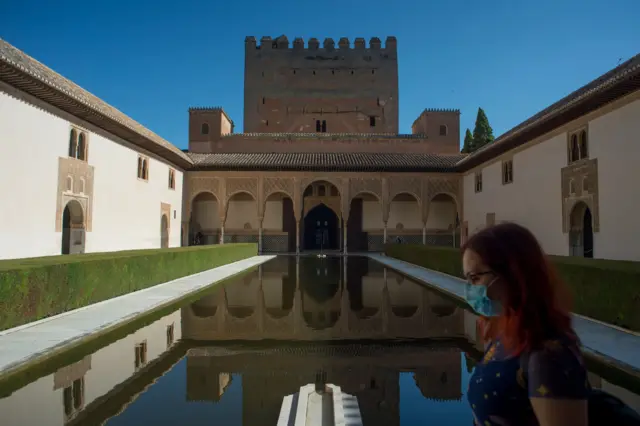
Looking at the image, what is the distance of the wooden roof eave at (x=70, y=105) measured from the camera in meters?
9.39

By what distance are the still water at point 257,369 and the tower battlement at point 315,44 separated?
29.4 m

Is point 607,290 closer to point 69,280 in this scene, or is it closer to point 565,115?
point 69,280

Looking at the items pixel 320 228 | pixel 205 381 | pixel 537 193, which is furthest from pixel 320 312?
pixel 320 228

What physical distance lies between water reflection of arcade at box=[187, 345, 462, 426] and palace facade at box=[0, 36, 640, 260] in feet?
5.07

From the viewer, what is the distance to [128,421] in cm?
311

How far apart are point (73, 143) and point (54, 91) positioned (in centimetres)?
207

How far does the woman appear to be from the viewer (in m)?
0.99

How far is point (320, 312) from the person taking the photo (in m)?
7.40

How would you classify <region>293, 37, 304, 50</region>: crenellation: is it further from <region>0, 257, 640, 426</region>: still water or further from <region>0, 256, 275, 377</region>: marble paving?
<region>0, 257, 640, 426</region>: still water

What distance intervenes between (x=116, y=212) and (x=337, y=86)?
21.8 metres

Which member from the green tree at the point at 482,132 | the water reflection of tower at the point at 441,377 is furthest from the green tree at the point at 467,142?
the water reflection of tower at the point at 441,377

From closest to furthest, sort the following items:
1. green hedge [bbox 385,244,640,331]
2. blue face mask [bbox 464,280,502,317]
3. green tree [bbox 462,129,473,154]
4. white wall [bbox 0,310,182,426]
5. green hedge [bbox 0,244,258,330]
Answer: blue face mask [bbox 464,280,502,317] → white wall [bbox 0,310,182,426] → green hedge [bbox 385,244,640,331] → green hedge [bbox 0,244,258,330] → green tree [bbox 462,129,473,154]

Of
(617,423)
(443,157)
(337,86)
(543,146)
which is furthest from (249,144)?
(617,423)

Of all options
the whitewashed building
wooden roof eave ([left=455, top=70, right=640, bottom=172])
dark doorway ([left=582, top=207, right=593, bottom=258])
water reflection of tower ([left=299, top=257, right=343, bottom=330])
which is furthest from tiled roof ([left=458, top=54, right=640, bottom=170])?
the whitewashed building
